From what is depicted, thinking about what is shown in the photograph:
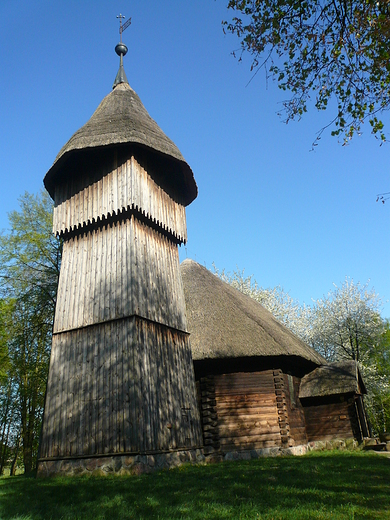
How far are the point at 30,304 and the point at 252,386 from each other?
11673 millimetres

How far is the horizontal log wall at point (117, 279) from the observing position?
42.2 feet

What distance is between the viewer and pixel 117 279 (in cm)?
1308

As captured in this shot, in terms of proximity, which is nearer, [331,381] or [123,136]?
[123,136]

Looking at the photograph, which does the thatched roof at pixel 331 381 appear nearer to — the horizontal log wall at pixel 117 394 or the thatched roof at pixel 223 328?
the thatched roof at pixel 223 328

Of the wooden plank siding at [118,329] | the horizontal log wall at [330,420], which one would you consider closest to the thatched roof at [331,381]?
the horizontal log wall at [330,420]

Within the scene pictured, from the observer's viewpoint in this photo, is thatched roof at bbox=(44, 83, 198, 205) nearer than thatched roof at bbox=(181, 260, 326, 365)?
Yes

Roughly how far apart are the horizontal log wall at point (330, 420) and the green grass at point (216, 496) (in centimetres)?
890

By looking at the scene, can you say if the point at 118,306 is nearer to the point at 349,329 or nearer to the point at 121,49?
the point at 121,49

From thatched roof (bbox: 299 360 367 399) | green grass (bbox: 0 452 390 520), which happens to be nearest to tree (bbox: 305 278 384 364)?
thatched roof (bbox: 299 360 367 399)

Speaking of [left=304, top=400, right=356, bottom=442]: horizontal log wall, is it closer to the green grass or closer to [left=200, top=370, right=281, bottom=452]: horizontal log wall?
[left=200, top=370, right=281, bottom=452]: horizontal log wall

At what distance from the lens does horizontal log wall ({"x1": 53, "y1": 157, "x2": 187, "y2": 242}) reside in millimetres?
13977

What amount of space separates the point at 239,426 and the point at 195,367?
2558 millimetres

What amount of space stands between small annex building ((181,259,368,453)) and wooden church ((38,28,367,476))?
0.05 m

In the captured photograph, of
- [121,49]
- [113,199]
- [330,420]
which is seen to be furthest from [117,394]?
[121,49]
